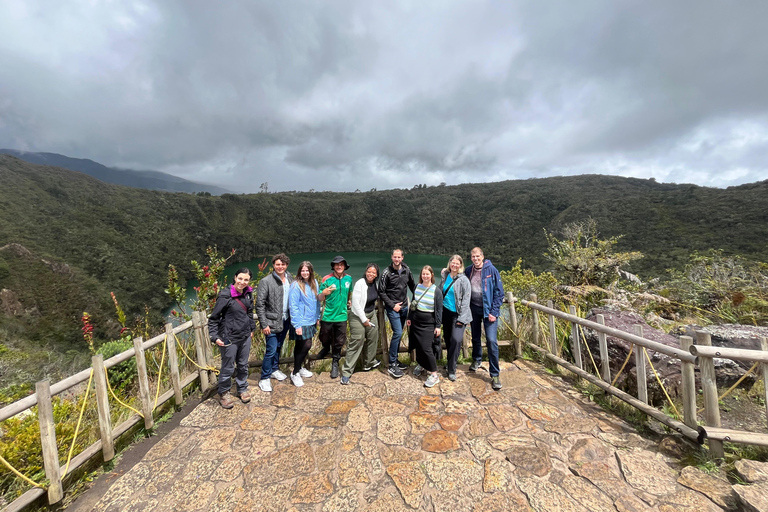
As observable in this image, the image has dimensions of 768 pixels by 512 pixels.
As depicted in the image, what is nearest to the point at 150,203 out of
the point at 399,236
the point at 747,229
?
the point at 399,236

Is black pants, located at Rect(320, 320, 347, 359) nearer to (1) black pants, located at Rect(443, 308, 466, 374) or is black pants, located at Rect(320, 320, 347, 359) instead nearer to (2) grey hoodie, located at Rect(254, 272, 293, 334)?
(2) grey hoodie, located at Rect(254, 272, 293, 334)

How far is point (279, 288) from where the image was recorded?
3178 millimetres

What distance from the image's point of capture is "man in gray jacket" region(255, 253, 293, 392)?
10.2ft

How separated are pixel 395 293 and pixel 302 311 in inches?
42.8

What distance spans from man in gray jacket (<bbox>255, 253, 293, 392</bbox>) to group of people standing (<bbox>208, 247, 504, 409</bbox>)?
1 cm

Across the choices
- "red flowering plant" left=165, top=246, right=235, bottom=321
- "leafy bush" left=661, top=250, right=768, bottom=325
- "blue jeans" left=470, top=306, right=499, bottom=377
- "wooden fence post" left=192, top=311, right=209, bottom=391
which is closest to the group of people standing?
"blue jeans" left=470, top=306, right=499, bottom=377

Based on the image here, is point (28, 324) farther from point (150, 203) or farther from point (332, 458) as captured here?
point (150, 203)

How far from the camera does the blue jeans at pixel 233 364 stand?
2.89m

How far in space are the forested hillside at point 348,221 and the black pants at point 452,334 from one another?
18.4 meters

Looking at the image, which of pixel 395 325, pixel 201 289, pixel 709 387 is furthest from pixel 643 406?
pixel 201 289

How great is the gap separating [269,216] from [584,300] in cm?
6397

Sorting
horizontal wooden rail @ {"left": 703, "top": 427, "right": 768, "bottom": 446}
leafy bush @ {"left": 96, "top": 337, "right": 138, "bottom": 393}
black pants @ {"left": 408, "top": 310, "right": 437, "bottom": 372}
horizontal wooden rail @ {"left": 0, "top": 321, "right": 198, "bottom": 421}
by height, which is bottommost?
horizontal wooden rail @ {"left": 703, "top": 427, "right": 768, "bottom": 446}

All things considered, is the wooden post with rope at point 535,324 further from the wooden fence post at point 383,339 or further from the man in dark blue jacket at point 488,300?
the wooden fence post at point 383,339

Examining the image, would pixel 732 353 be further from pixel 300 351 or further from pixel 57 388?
pixel 57 388
